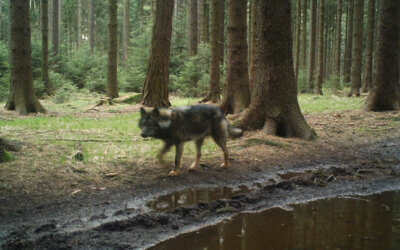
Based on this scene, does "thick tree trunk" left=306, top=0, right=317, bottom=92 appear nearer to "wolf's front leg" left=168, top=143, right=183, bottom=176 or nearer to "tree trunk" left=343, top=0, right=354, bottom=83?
"tree trunk" left=343, top=0, right=354, bottom=83

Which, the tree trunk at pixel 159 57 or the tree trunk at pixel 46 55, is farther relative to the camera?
the tree trunk at pixel 46 55

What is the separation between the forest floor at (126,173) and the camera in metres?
4.78

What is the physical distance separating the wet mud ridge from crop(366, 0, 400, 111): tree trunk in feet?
21.3

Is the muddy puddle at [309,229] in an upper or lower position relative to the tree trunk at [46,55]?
lower

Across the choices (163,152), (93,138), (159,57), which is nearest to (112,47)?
(159,57)

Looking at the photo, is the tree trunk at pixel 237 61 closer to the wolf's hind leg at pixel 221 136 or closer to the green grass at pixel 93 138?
the green grass at pixel 93 138

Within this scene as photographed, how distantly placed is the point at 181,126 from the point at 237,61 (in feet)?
18.3

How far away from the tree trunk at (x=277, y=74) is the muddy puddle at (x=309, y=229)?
3.89m

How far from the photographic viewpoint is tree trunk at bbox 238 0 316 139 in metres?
9.31

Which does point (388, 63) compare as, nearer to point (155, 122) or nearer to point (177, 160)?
point (177, 160)

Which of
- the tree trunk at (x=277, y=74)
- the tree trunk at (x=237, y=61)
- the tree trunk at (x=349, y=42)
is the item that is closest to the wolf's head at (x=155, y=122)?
the tree trunk at (x=277, y=74)

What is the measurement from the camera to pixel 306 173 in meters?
7.31

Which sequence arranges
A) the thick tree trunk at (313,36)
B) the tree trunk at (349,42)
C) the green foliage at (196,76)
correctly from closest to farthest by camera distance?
the green foliage at (196,76)
the thick tree trunk at (313,36)
the tree trunk at (349,42)

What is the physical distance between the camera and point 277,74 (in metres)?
9.45
